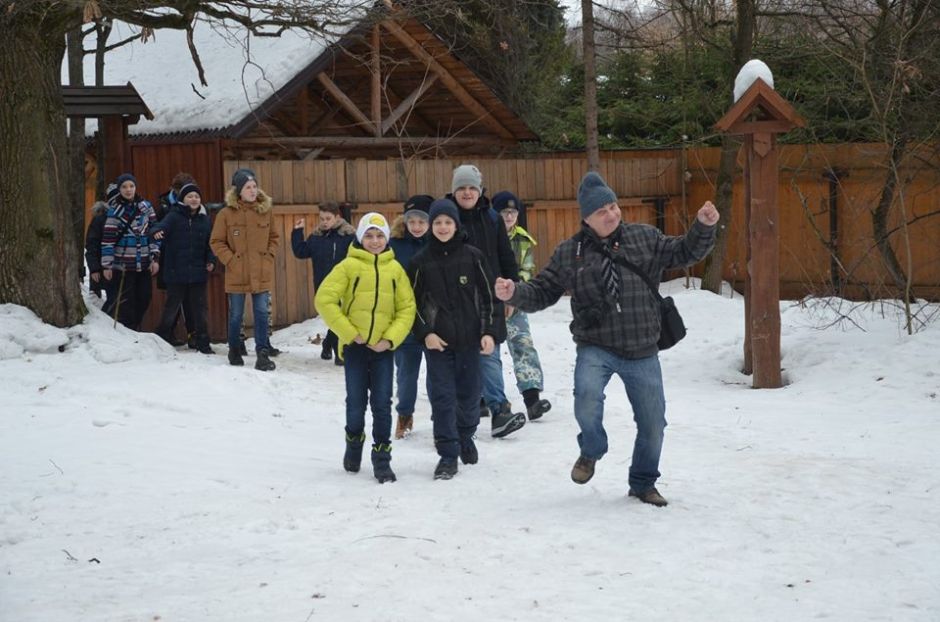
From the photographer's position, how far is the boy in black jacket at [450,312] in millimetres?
7797

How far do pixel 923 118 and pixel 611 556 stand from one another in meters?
7.82

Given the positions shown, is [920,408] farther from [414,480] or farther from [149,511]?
[149,511]

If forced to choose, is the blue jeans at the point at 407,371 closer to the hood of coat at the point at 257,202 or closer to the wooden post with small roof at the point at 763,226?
the hood of coat at the point at 257,202

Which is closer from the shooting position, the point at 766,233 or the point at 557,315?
the point at 766,233

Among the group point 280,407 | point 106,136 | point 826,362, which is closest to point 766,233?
point 826,362

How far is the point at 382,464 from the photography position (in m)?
7.46

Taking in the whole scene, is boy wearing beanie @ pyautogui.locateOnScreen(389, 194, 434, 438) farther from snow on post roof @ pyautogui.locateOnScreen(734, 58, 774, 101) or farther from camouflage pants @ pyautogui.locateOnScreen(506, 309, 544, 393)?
snow on post roof @ pyautogui.locateOnScreen(734, 58, 774, 101)

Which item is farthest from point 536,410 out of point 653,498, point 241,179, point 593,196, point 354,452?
point 241,179

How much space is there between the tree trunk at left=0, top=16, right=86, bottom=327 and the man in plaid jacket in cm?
534

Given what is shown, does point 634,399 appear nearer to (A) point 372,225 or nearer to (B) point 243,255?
(A) point 372,225

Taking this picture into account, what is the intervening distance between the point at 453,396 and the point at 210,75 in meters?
10.4

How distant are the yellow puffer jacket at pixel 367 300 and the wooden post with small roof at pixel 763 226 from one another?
4164mm

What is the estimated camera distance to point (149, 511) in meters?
6.54

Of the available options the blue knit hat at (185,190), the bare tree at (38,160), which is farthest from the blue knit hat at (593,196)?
the blue knit hat at (185,190)
